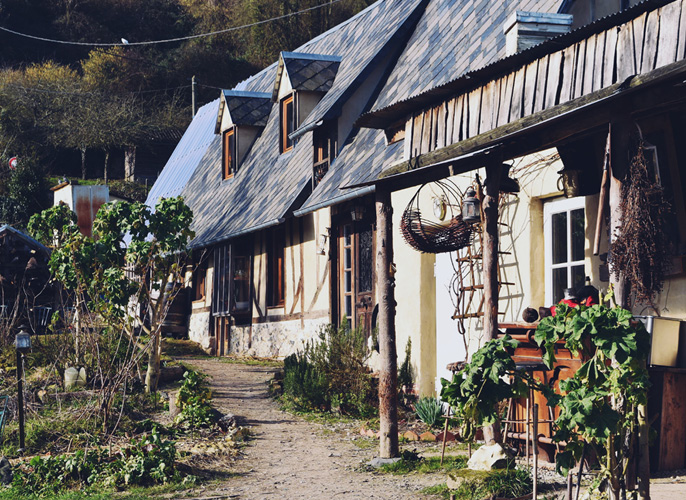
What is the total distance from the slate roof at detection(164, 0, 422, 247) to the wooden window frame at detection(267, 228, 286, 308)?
69 cm

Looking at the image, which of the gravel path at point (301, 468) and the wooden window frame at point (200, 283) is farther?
the wooden window frame at point (200, 283)

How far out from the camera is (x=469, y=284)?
10.9 metres

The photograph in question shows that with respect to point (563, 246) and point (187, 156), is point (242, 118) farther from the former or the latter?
point (563, 246)

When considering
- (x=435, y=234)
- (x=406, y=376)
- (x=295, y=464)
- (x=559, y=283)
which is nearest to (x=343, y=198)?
(x=406, y=376)

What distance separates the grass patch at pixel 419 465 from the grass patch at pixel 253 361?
8.04 meters

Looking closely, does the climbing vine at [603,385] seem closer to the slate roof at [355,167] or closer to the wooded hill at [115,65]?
the slate roof at [355,167]

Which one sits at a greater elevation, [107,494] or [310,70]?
[310,70]

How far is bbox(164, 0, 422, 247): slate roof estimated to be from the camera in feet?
53.1

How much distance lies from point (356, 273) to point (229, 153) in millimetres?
8464

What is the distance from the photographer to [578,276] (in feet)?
29.8

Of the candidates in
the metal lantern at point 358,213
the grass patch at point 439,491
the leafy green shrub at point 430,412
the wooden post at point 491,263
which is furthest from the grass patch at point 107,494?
the metal lantern at point 358,213

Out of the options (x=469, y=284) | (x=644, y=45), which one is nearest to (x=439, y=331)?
(x=469, y=284)

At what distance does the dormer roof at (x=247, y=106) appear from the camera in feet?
69.0

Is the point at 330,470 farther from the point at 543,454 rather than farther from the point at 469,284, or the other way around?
the point at 469,284
